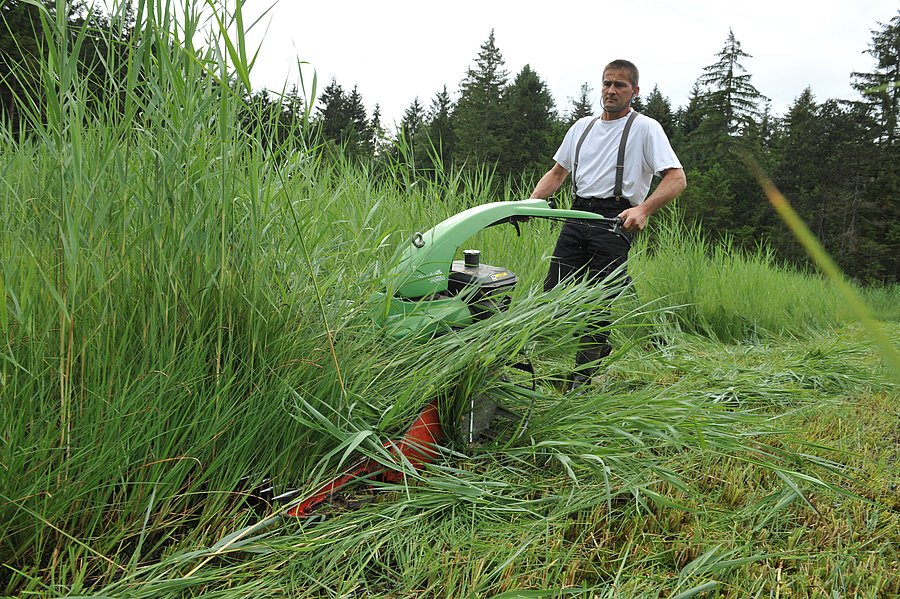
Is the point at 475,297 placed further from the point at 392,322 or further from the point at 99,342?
the point at 99,342

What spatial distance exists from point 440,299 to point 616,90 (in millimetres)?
1828

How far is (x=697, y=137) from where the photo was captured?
1428 inches

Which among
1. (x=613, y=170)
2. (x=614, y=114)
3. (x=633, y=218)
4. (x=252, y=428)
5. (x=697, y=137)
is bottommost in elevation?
(x=252, y=428)

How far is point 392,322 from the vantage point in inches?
82.1

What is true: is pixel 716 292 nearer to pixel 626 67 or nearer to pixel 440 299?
pixel 626 67

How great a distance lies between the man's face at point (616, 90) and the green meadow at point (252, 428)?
170 cm

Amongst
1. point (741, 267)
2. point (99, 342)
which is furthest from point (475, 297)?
point (741, 267)

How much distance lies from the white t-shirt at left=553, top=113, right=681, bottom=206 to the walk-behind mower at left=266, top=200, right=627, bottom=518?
1.04m

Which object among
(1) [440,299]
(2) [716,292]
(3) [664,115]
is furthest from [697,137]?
(1) [440,299]

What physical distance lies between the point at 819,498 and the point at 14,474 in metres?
2.16

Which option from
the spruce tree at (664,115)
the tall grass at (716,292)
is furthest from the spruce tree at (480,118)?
the tall grass at (716,292)

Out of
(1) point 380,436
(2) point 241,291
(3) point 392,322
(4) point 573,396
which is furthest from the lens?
(4) point 573,396

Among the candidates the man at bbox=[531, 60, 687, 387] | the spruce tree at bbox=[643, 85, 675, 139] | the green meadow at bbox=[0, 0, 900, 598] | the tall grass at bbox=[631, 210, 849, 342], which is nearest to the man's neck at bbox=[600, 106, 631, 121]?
the man at bbox=[531, 60, 687, 387]

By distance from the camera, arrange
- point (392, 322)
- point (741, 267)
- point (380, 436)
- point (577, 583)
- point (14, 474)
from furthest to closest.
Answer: point (741, 267) < point (392, 322) < point (380, 436) < point (577, 583) < point (14, 474)
